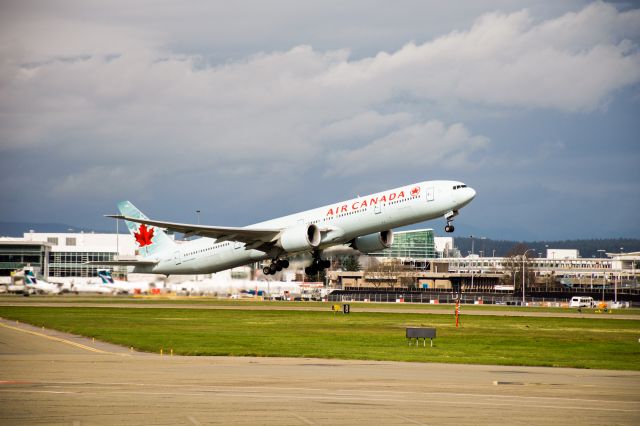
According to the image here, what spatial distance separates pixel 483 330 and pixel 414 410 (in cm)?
3675

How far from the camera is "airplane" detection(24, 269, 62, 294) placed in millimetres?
118125

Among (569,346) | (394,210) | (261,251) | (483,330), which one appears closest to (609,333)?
(483,330)

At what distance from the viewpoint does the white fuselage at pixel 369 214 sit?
2347 inches

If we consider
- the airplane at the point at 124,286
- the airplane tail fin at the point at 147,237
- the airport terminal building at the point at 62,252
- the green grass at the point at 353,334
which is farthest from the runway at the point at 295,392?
the airport terminal building at the point at 62,252

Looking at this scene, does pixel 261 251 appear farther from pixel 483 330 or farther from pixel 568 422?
pixel 568 422

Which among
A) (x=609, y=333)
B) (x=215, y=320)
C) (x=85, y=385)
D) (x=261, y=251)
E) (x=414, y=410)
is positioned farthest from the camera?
(x=261, y=251)

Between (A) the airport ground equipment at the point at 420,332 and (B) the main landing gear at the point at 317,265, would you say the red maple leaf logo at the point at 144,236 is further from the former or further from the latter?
(A) the airport ground equipment at the point at 420,332

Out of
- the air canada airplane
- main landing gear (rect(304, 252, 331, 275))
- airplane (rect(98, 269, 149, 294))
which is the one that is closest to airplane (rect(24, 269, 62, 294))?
airplane (rect(98, 269, 149, 294))

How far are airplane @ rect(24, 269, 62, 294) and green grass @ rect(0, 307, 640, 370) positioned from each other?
41.6 m

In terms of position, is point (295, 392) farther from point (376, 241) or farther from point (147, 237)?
point (147, 237)

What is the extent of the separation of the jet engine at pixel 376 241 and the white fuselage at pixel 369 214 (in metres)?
2.01

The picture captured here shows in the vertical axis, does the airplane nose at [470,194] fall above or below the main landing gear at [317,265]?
above

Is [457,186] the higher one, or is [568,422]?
[457,186]

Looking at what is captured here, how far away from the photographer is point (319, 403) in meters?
23.4
